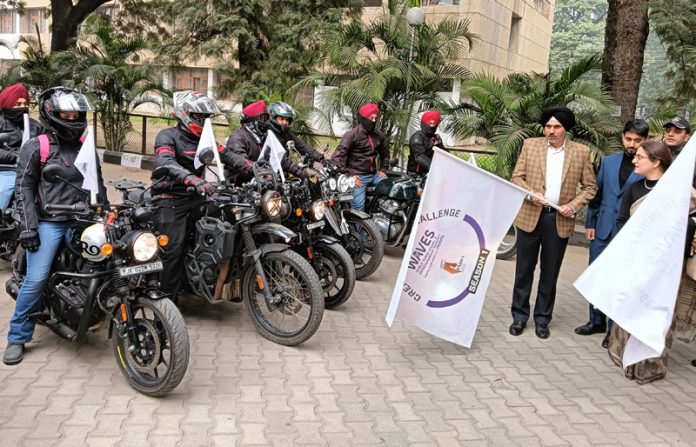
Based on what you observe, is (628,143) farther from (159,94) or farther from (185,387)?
(159,94)

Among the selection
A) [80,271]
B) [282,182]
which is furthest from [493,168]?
[80,271]

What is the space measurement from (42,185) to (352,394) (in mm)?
2568

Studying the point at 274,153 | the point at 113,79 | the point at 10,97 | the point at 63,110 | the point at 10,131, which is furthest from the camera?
the point at 113,79

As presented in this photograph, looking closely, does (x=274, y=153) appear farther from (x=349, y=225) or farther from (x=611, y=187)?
(x=611, y=187)

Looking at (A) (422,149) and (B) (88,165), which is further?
(A) (422,149)

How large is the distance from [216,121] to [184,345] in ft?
40.2

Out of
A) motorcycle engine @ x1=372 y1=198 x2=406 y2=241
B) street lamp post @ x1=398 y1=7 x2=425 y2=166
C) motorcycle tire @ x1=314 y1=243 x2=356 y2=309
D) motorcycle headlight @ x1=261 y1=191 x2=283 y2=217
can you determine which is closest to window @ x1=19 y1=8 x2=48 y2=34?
street lamp post @ x1=398 y1=7 x2=425 y2=166

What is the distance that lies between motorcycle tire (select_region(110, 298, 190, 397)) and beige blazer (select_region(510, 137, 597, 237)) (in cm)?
303

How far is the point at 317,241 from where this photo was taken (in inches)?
230

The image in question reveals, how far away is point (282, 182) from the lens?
538 centimetres

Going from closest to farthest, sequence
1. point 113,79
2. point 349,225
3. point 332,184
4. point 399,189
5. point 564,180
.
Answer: point 564,180
point 332,184
point 349,225
point 399,189
point 113,79

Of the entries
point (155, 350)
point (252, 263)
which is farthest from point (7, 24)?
point (155, 350)

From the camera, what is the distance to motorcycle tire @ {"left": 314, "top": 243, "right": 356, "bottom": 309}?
18.8ft

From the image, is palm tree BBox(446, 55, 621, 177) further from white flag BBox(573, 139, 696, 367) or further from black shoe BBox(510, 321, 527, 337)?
white flag BBox(573, 139, 696, 367)
